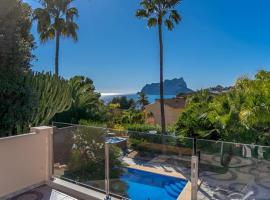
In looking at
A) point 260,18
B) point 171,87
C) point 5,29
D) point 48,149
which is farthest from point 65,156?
point 171,87

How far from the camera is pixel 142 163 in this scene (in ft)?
17.1

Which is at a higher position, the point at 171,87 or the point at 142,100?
the point at 171,87

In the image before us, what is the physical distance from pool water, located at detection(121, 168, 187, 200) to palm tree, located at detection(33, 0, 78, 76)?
41.7 ft

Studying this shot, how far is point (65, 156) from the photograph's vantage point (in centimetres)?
575

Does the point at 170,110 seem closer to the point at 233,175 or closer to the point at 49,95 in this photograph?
the point at 49,95

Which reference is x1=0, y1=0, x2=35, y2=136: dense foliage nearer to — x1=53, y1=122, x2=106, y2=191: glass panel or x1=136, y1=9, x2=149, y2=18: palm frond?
x1=53, y1=122, x2=106, y2=191: glass panel

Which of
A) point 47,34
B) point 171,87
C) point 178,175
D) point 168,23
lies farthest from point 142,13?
point 171,87

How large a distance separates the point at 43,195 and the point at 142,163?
85.9 inches

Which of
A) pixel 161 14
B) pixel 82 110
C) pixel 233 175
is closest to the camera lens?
pixel 233 175

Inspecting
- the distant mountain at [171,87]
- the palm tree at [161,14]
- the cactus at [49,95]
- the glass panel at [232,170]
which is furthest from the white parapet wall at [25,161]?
the distant mountain at [171,87]

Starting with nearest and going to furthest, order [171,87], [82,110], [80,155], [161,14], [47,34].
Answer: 1. [80,155]
2. [82,110]
3. [47,34]
4. [161,14]
5. [171,87]

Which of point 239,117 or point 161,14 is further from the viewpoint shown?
point 161,14

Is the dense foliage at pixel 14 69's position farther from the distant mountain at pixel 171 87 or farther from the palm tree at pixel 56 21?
the distant mountain at pixel 171 87

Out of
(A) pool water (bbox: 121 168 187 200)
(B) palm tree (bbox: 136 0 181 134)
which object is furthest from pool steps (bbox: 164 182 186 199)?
(B) palm tree (bbox: 136 0 181 134)
